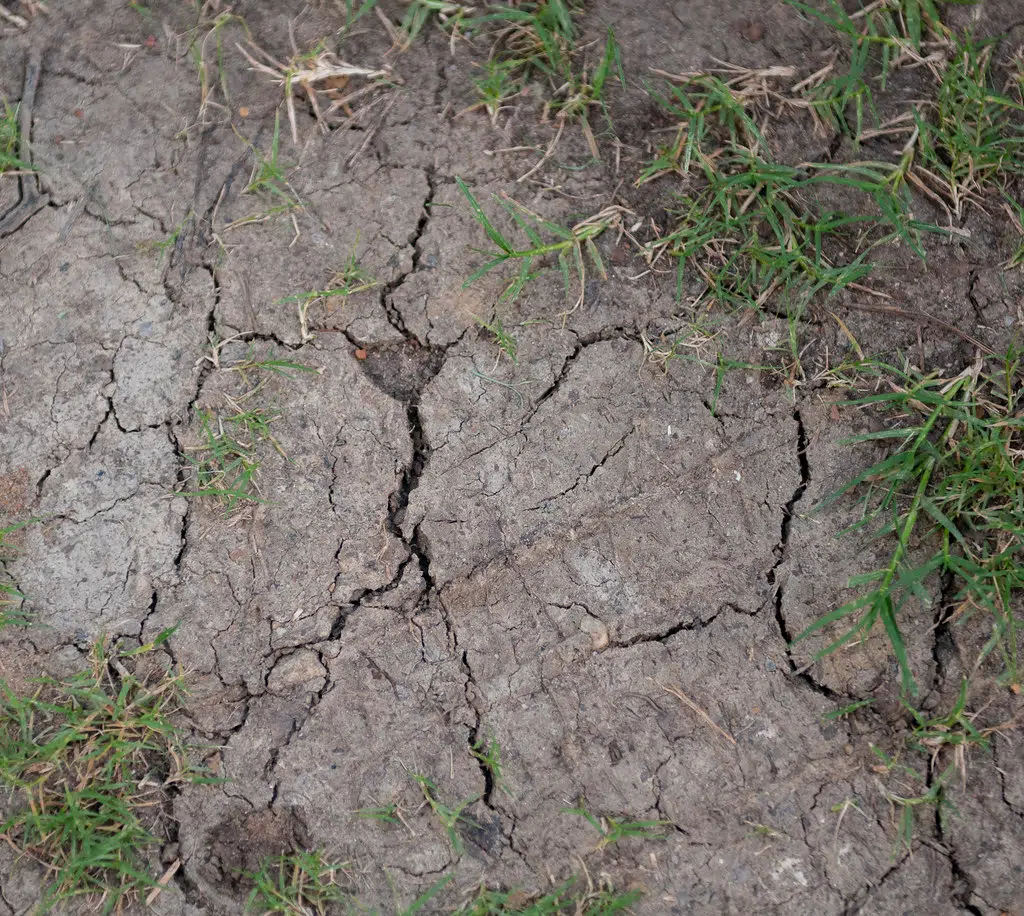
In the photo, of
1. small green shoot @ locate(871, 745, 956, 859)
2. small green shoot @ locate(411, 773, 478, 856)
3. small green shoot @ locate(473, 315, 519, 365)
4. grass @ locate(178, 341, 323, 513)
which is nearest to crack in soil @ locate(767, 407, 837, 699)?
small green shoot @ locate(871, 745, 956, 859)

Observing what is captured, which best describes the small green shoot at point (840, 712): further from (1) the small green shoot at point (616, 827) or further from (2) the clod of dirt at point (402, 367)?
(2) the clod of dirt at point (402, 367)

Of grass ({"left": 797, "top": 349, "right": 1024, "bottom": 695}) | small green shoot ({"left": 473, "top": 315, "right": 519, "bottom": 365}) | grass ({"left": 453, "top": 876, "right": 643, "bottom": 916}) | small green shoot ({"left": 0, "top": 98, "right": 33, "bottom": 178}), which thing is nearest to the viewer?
grass ({"left": 453, "top": 876, "right": 643, "bottom": 916})

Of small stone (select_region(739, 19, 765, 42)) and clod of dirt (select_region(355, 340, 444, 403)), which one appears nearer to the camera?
clod of dirt (select_region(355, 340, 444, 403))

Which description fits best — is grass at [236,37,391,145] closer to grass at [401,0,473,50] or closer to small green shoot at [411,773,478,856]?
grass at [401,0,473,50]

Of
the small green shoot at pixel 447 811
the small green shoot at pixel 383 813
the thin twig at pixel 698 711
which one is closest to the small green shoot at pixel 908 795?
the thin twig at pixel 698 711

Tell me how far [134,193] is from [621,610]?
1.76 meters

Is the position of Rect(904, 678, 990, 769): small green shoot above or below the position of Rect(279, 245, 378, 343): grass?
below

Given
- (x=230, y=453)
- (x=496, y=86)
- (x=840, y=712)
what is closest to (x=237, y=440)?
(x=230, y=453)

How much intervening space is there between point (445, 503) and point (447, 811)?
76 centimetres

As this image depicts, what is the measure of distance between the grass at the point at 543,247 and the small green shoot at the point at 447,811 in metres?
1.27

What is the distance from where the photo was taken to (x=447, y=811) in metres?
2.13

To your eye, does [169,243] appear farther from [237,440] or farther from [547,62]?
[547,62]

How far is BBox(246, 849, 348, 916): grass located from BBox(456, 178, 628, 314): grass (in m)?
1.51

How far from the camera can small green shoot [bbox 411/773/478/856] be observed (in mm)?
2121
